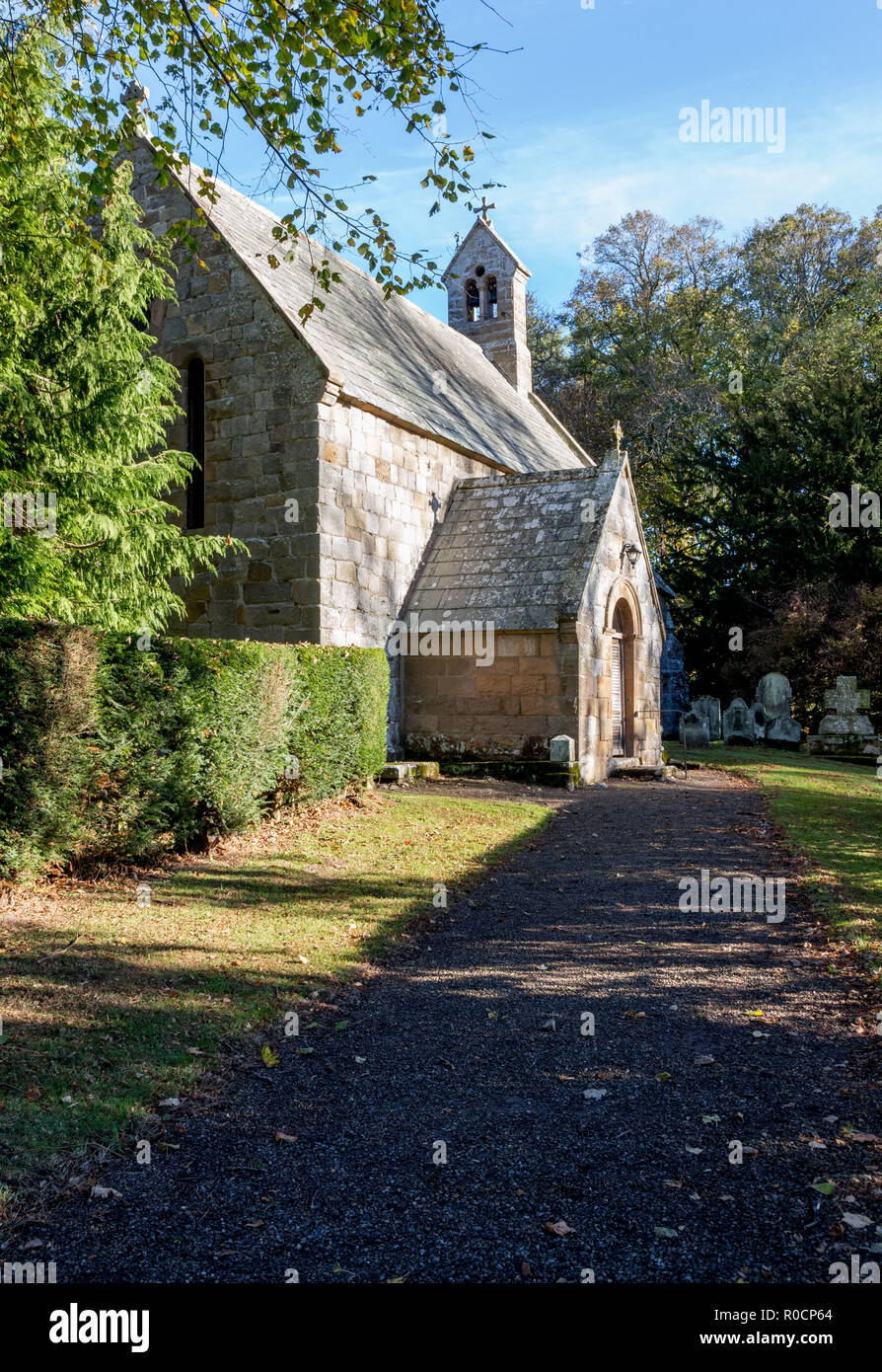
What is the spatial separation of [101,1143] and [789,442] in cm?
3017

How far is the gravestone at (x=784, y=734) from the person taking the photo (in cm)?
2266

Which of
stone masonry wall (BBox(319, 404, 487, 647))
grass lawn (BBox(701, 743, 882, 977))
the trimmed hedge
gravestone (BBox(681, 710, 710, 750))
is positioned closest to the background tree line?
gravestone (BBox(681, 710, 710, 750))

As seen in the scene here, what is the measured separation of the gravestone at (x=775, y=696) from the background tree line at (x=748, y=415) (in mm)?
1063

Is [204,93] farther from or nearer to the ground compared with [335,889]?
farther from the ground

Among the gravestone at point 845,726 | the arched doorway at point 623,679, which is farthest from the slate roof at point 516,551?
the gravestone at point 845,726

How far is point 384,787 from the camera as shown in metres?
12.4

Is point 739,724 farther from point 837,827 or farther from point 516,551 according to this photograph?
point 837,827

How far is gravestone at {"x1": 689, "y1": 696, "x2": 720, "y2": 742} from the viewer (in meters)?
24.6

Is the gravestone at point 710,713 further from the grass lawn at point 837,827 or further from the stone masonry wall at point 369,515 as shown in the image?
the stone masonry wall at point 369,515

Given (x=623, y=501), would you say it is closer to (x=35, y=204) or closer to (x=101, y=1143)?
(x=35, y=204)

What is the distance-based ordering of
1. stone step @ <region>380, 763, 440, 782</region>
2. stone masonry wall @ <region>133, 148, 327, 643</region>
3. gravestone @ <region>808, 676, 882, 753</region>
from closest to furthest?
stone step @ <region>380, 763, 440, 782</region> < stone masonry wall @ <region>133, 148, 327, 643</region> < gravestone @ <region>808, 676, 882, 753</region>

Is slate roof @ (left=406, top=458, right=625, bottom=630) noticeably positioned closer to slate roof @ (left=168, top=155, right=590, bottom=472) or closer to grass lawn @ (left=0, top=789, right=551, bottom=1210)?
slate roof @ (left=168, top=155, right=590, bottom=472)

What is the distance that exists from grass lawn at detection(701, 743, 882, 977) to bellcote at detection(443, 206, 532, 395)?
14.4 meters
